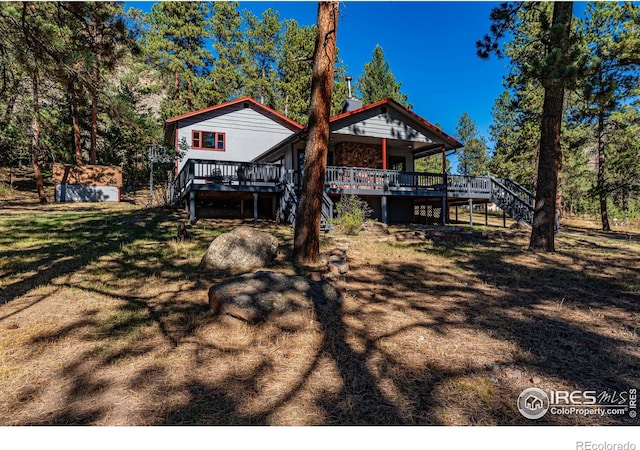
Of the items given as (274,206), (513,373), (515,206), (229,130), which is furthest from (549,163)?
(229,130)

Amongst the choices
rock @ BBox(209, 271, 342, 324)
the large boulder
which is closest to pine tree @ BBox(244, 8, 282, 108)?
the large boulder

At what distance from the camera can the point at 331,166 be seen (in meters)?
14.6

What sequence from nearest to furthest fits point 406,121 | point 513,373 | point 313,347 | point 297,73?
point 513,373, point 313,347, point 406,121, point 297,73

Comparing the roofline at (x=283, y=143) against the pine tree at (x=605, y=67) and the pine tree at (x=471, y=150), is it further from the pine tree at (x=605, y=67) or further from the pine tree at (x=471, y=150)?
the pine tree at (x=471, y=150)

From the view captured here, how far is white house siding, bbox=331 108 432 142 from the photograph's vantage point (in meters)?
15.9

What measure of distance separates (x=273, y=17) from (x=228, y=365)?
A: 43107 mm

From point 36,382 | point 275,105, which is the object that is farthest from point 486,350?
point 275,105

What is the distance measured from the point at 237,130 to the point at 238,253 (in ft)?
50.6

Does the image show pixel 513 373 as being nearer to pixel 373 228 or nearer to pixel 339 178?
pixel 373 228

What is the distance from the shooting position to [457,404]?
8.24 ft

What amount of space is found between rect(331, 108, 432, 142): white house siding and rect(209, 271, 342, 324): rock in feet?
39.9

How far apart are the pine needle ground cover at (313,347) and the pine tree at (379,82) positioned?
36595mm

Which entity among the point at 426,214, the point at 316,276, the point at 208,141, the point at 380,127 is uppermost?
the point at 380,127

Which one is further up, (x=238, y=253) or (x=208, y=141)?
(x=208, y=141)
